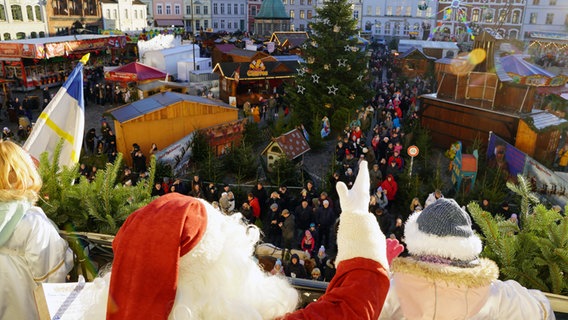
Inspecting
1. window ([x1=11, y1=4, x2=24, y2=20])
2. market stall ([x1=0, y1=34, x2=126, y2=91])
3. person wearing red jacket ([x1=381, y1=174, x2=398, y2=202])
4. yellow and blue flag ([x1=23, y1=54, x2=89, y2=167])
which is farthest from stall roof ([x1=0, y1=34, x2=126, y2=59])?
yellow and blue flag ([x1=23, y1=54, x2=89, y2=167])

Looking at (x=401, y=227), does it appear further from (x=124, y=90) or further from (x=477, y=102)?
(x=124, y=90)

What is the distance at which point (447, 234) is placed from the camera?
2.11 metres

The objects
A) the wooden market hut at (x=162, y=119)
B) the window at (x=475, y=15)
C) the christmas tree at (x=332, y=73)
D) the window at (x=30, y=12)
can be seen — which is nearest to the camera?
the wooden market hut at (x=162, y=119)

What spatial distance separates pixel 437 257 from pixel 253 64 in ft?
63.7

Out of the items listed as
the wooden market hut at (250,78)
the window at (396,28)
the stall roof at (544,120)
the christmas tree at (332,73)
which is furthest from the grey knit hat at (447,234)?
the window at (396,28)

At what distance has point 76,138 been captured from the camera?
4.50 metres

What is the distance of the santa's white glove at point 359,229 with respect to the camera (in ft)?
5.37

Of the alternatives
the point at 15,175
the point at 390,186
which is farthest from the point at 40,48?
the point at 15,175

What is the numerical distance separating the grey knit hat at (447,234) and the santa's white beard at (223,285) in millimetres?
874

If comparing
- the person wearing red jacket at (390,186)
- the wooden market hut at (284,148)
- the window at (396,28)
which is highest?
the window at (396,28)

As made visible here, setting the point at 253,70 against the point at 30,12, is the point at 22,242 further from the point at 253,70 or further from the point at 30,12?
the point at 30,12

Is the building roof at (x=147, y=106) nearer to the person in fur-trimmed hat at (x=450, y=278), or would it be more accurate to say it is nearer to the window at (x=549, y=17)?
the person in fur-trimmed hat at (x=450, y=278)

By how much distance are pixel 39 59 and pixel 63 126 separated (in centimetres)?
2219

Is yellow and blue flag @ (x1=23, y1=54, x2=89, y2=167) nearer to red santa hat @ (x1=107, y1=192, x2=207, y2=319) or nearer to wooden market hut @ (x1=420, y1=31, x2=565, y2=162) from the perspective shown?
red santa hat @ (x1=107, y1=192, x2=207, y2=319)
